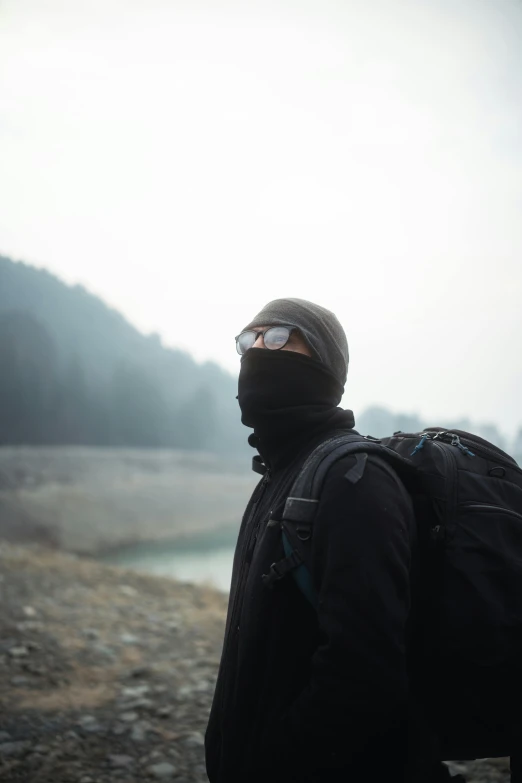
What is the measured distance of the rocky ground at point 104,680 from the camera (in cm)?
271

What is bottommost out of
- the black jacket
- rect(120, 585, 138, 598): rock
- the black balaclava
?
rect(120, 585, 138, 598): rock

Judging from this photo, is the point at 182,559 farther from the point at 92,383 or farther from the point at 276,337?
the point at 276,337

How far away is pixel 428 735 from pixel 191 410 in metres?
12.9

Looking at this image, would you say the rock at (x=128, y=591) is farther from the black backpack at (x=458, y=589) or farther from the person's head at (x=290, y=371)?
the black backpack at (x=458, y=589)

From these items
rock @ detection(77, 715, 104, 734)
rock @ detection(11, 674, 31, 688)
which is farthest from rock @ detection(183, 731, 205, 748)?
rock @ detection(11, 674, 31, 688)

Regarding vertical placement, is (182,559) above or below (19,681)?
below

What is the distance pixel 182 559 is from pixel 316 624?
1213 cm

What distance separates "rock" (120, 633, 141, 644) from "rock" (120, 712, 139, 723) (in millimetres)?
1295

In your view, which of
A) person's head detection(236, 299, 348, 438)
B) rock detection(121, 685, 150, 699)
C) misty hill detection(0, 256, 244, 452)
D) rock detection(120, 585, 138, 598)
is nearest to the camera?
person's head detection(236, 299, 348, 438)

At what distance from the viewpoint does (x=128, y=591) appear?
19.9ft

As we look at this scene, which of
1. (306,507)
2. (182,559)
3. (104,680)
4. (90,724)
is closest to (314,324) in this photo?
(306,507)

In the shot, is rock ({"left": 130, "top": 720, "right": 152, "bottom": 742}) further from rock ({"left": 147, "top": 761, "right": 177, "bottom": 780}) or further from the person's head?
the person's head

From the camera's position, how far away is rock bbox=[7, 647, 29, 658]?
381 cm

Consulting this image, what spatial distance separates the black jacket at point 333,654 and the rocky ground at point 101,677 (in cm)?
189
